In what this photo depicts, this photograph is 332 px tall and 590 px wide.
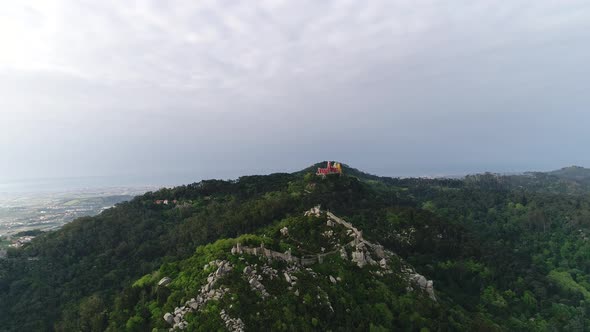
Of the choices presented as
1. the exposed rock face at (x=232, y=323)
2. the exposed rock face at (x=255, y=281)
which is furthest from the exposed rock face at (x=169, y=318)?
the exposed rock face at (x=255, y=281)

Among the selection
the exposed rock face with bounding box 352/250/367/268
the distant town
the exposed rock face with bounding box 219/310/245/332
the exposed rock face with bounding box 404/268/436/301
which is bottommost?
the distant town

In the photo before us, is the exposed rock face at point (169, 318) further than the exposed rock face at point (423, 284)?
No

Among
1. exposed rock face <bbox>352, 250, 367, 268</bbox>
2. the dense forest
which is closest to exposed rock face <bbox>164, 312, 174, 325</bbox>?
the dense forest

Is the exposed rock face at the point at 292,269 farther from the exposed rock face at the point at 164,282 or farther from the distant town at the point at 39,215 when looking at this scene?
the distant town at the point at 39,215

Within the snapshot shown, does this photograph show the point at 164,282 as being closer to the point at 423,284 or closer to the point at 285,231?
the point at 285,231

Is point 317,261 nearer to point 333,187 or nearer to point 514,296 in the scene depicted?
point 514,296

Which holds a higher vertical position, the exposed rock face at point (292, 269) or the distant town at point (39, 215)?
the exposed rock face at point (292, 269)

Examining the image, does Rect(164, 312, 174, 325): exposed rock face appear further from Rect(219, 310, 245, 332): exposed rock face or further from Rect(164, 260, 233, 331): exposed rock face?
Rect(219, 310, 245, 332): exposed rock face

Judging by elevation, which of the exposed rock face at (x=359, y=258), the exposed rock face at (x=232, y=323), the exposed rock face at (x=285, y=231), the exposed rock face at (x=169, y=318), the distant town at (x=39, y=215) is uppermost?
the exposed rock face at (x=285, y=231)

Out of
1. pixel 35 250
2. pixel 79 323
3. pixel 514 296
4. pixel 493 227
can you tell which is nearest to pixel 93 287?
pixel 79 323
